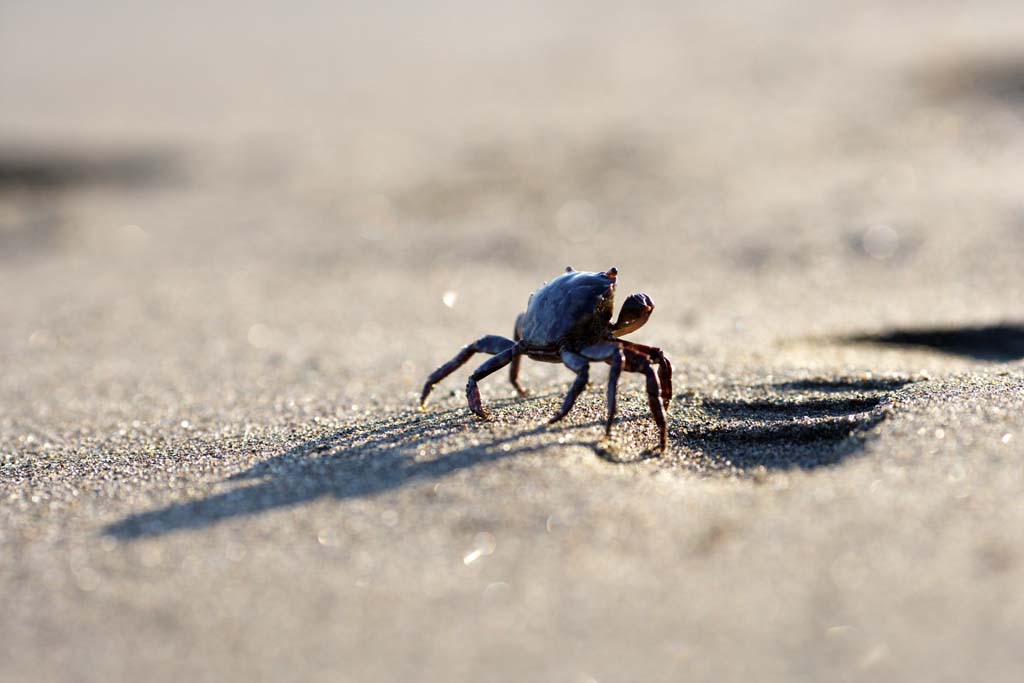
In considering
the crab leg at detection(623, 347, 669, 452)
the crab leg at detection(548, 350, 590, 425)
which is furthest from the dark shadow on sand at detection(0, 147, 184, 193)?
the crab leg at detection(623, 347, 669, 452)

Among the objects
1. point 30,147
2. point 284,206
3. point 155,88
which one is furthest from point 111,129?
point 284,206

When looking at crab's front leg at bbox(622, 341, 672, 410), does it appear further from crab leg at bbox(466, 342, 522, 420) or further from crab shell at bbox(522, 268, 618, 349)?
crab leg at bbox(466, 342, 522, 420)

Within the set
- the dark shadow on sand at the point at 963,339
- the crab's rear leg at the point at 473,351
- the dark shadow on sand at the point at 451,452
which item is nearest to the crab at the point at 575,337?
the crab's rear leg at the point at 473,351

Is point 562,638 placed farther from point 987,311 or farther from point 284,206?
point 284,206

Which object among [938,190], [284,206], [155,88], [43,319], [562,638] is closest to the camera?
[562,638]

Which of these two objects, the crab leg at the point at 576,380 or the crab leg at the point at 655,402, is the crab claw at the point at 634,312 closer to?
the crab leg at the point at 576,380

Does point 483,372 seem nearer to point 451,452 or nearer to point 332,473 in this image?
point 451,452

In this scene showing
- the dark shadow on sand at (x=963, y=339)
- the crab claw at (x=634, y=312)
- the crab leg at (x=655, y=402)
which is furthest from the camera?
the dark shadow on sand at (x=963, y=339)

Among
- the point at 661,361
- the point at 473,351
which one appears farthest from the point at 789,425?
the point at 473,351
